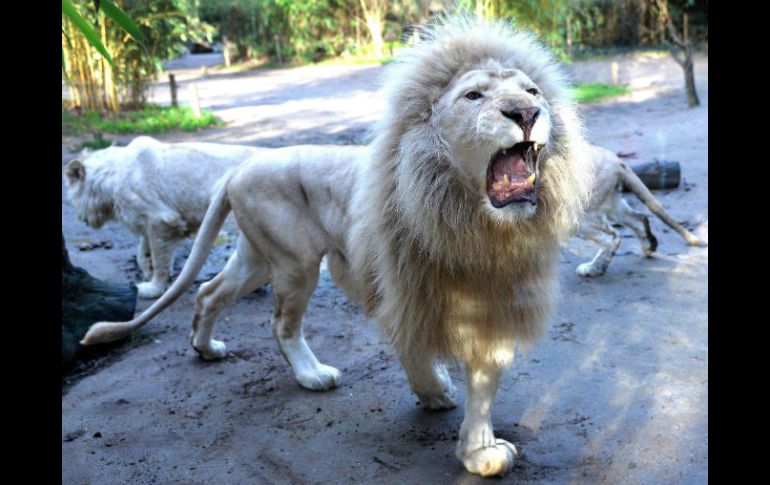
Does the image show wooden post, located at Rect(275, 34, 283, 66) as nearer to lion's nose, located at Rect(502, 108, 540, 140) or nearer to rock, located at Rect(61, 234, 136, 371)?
rock, located at Rect(61, 234, 136, 371)

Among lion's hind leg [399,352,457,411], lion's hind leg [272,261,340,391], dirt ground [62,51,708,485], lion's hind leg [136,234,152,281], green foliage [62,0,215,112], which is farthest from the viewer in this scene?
green foliage [62,0,215,112]

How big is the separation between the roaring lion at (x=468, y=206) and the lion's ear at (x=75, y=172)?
3151mm

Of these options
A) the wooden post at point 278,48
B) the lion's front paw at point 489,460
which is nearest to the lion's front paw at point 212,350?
the lion's front paw at point 489,460

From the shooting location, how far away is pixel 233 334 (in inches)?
191

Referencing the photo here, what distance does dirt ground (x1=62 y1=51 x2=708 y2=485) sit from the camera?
121 inches

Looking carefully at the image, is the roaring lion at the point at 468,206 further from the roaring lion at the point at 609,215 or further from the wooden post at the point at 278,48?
the wooden post at the point at 278,48

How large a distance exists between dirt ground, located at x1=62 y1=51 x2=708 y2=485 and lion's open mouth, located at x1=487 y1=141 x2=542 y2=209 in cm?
63

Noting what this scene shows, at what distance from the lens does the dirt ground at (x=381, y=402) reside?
10.1 feet

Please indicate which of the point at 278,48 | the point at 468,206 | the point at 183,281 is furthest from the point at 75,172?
the point at 278,48

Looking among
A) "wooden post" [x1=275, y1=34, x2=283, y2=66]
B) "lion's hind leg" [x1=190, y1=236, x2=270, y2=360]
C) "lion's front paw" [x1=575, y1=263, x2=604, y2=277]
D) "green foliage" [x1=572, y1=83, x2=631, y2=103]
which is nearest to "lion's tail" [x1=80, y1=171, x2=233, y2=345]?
"lion's hind leg" [x1=190, y1=236, x2=270, y2=360]

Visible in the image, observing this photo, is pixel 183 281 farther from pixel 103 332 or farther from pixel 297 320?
pixel 297 320
